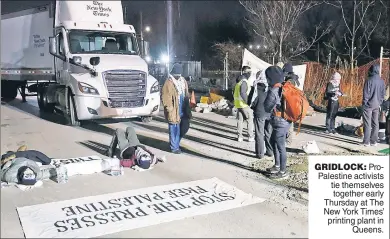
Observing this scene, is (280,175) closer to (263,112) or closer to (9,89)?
(263,112)

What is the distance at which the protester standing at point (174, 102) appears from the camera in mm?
5941

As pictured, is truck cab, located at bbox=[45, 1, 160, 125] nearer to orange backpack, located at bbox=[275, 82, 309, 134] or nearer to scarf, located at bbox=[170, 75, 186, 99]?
scarf, located at bbox=[170, 75, 186, 99]

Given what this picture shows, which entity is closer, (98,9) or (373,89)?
(373,89)

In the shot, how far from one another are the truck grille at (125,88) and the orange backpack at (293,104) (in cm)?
452

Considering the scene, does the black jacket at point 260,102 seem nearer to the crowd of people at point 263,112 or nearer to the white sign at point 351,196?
the crowd of people at point 263,112

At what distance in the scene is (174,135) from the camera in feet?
20.2

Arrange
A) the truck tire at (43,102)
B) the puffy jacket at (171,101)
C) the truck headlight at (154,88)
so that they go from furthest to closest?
the truck tire at (43,102) < the truck headlight at (154,88) < the puffy jacket at (171,101)

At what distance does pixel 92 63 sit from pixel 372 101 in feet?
18.7

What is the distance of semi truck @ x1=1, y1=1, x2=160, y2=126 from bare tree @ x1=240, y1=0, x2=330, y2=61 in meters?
8.67

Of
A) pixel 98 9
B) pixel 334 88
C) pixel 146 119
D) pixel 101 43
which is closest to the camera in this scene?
pixel 334 88

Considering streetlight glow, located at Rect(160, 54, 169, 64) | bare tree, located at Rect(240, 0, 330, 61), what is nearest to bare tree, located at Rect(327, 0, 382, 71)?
bare tree, located at Rect(240, 0, 330, 61)

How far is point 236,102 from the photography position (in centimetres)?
667

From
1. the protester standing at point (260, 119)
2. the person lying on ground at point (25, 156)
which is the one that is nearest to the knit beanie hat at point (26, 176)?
the person lying on ground at point (25, 156)

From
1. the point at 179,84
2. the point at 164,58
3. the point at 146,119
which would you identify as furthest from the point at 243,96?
the point at 164,58
